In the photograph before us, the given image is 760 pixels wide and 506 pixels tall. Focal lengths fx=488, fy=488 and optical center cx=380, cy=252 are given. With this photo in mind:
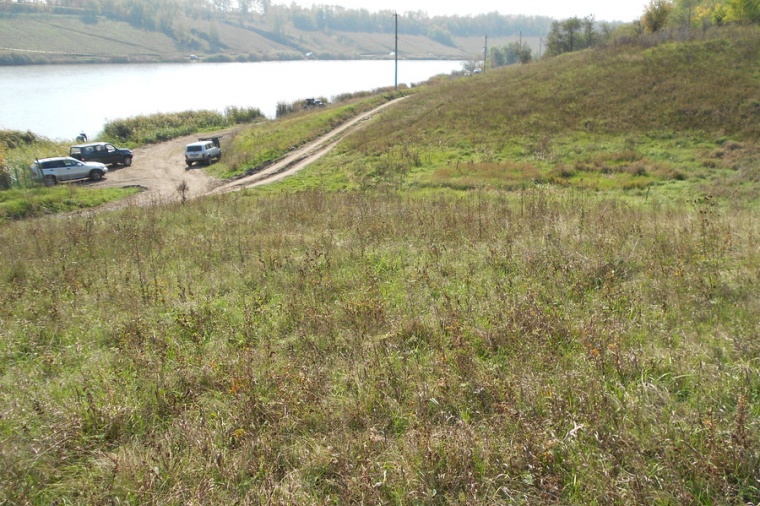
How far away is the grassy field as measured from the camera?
11.7 feet

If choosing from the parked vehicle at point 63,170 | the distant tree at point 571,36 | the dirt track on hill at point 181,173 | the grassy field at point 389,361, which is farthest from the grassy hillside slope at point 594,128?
the distant tree at point 571,36

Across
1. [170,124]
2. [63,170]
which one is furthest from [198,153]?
[170,124]

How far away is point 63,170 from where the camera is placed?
3120 centimetres

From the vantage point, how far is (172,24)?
192625 millimetres

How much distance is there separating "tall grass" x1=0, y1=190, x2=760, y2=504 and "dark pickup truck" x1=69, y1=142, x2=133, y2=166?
1214 inches

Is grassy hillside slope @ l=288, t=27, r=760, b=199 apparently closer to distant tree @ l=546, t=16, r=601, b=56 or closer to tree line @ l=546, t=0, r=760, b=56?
tree line @ l=546, t=0, r=760, b=56

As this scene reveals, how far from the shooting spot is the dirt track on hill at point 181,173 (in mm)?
28141

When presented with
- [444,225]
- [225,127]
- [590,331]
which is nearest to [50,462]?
[590,331]

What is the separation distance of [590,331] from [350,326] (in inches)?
109

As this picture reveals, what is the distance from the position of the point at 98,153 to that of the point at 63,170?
16.7 ft

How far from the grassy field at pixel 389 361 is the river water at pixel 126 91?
5181cm

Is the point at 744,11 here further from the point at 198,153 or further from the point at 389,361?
the point at 389,361

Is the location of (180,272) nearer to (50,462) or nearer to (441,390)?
(50,462)

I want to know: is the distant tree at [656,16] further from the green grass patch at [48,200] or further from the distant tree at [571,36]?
the green grass patch at [48,200]
